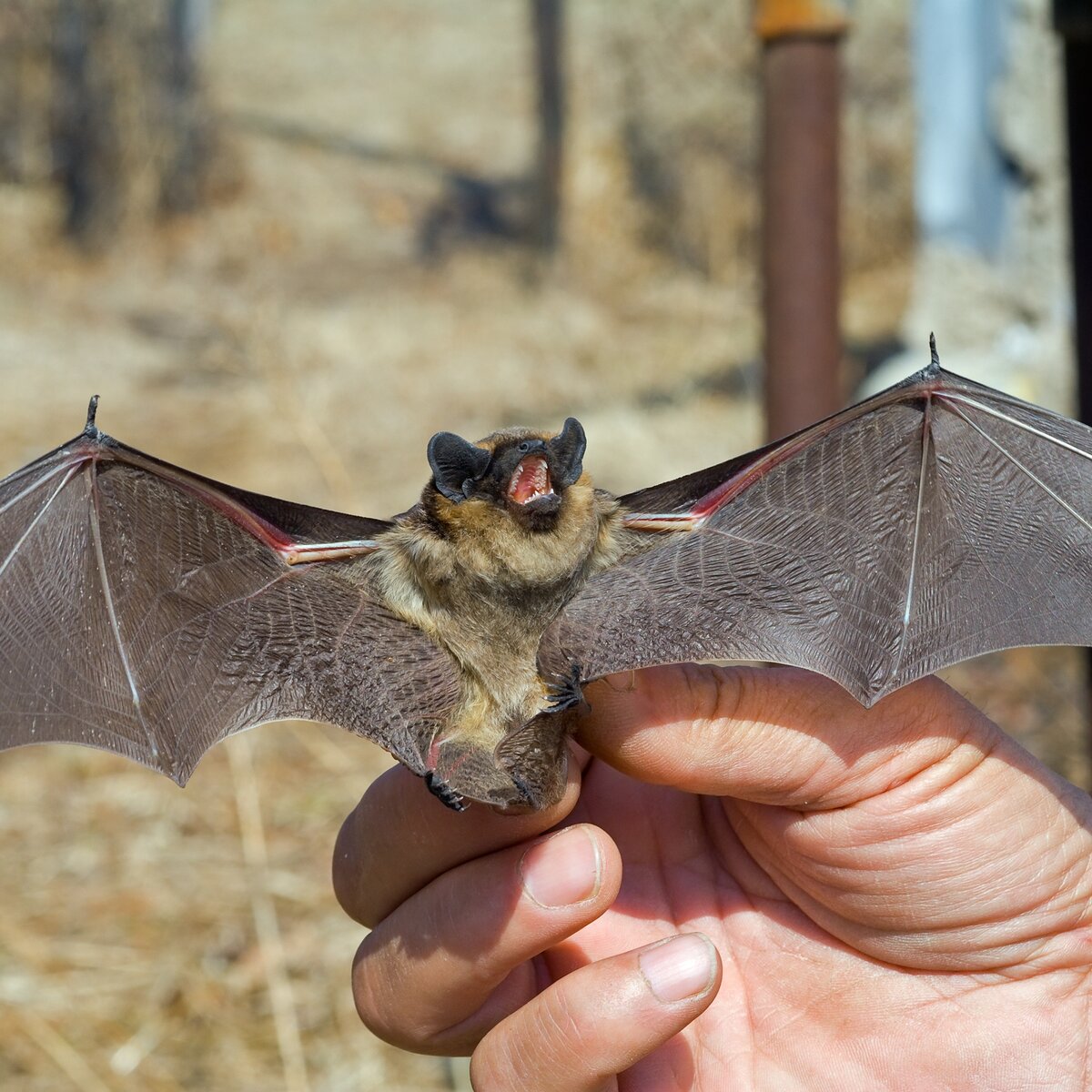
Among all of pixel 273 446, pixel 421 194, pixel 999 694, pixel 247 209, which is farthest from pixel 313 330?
pixel 999 694

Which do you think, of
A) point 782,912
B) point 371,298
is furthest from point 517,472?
point 371,298

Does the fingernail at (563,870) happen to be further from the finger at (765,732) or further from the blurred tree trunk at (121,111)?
the blurred tree trunk at (121,111)

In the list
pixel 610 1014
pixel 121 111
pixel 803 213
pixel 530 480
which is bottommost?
pixel 610 1014

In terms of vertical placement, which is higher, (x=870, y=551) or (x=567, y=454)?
(x=567, y=454)

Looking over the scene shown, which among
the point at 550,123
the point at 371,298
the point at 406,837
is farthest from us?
the point at 550,123

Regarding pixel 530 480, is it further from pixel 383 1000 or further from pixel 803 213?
pixel 803 213

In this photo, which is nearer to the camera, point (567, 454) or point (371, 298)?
point (567, 454)

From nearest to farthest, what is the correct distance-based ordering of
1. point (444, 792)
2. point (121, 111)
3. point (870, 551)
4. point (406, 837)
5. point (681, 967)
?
1. point (444, 792)
2. point (681, 967)
3. point (870, 551)
4. point (406, 837)
5. point (121, 111)
